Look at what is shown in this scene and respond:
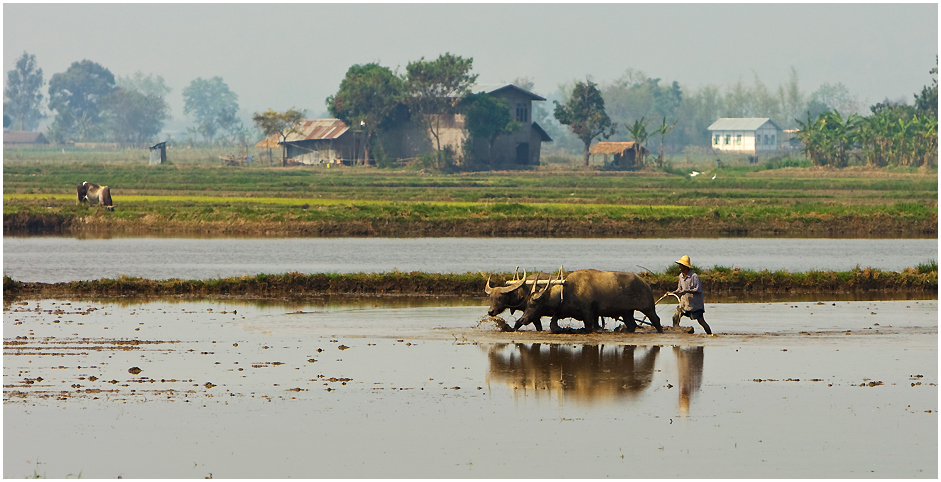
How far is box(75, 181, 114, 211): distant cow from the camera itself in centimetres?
4056

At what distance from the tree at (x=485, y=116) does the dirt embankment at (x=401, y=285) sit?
48.6m

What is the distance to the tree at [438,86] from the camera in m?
71.0

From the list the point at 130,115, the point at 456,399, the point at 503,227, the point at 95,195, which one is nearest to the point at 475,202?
the point at 503,227

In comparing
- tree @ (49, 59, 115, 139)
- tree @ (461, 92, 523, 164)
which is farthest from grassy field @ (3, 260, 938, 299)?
tree @ (49, 59, 115, 139)

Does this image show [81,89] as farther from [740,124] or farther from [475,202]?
[475,202]

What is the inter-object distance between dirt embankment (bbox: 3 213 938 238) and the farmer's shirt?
19441 mm

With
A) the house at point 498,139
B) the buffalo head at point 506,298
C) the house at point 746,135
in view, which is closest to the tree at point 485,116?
the house at point 498,139

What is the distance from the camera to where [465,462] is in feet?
30.6

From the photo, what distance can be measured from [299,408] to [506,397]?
2.07m

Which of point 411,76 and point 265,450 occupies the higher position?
point 411,76

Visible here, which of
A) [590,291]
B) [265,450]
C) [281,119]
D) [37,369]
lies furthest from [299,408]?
[281,119]

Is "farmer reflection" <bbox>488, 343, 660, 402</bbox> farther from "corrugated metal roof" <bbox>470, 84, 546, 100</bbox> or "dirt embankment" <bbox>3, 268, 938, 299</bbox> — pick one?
"corrugated metal roof" <bbox>470, 84, 546, 100</bbox>

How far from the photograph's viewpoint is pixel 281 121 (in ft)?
262

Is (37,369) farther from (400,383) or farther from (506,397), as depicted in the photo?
(506,397)
